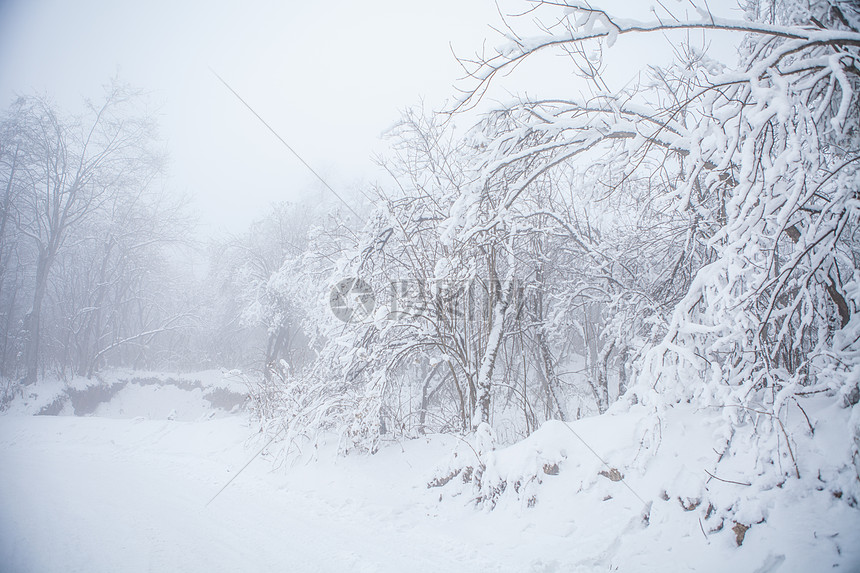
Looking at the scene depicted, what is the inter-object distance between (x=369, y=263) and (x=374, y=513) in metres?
3.34

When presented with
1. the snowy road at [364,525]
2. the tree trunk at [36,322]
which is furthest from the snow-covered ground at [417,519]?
the tree trunk at [36,322]

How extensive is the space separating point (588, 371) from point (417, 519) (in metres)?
4.91

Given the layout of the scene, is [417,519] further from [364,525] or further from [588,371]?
[588,371]

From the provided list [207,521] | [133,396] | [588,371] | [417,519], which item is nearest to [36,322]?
[133,396]

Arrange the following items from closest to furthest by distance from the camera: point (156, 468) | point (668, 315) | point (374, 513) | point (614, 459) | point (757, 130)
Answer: point (757, 130)
point (614, 459)
point (374, 513)
point (668, 315)
point (156, 468)

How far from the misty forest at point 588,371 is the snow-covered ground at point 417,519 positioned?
0.07 ft

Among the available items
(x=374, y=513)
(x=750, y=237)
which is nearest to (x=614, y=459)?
(x=750, y=237)

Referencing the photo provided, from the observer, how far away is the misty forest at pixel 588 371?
2.14 meters

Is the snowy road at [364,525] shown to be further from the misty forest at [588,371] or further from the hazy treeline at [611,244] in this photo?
the hazy treeline at [611,244]

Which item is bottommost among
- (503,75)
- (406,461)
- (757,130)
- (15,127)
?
(406,461)

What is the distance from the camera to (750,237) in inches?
86.7

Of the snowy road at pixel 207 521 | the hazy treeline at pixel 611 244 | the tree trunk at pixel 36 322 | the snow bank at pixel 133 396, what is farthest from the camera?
the tree trunk at pixel 36 322

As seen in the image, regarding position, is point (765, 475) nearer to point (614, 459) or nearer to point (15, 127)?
point (614, 459)

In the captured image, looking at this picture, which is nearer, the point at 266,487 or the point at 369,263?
the point at 266,487
